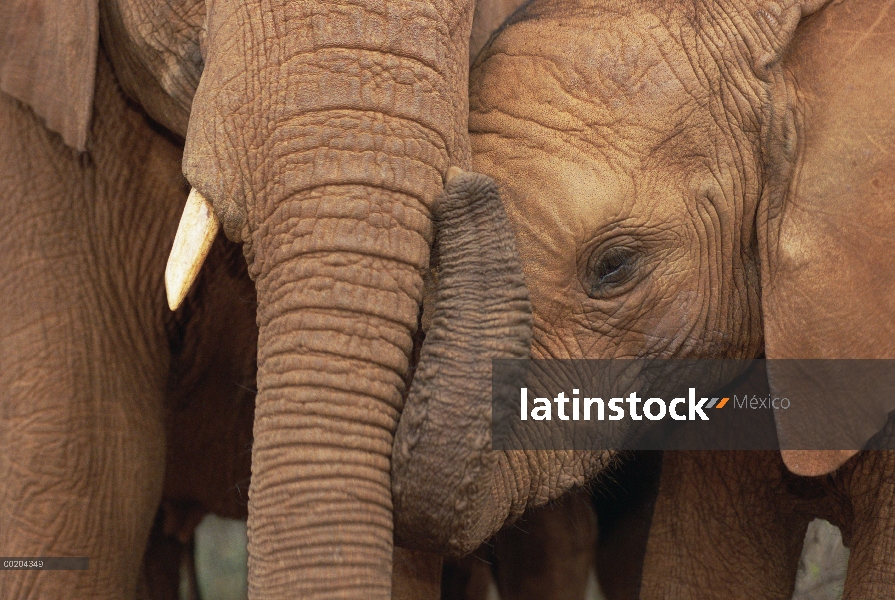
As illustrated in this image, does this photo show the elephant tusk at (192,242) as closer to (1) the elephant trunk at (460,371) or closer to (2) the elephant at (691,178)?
(1) the elephant trunk at (460,371)

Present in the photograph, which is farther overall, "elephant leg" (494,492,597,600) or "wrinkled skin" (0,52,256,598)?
"elephant leg" (494,492,597,600)

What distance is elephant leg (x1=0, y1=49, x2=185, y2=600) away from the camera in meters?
3.15

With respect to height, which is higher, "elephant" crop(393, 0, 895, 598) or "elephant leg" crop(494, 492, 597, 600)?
"elephant" crop(393, 0, 895, 598)

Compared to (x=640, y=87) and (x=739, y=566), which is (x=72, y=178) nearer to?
(x=640, y=87)

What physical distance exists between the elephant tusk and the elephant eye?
2.54 feet

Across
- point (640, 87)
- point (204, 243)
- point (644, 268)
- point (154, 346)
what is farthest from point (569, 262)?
point (154, 346)

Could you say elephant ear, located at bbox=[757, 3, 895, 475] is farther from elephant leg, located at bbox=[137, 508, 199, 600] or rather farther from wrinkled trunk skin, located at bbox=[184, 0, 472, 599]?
elephant leg, located at bbox=[137, 508, 199, 600]

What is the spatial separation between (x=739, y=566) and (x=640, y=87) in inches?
52.1

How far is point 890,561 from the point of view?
2.77 m

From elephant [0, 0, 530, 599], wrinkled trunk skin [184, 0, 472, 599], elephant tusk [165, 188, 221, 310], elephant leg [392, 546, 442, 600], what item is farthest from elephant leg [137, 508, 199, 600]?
wrinkled trunk skin [184, 0, 472, 599]

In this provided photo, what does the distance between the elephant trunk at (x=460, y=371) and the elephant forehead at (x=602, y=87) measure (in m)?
0.39

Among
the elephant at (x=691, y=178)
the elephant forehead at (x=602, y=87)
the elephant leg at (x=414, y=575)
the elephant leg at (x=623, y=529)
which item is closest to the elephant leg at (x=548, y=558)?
the elephant leg at (x=623, y=529)

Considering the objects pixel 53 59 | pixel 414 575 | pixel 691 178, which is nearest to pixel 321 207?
pixel 691 178

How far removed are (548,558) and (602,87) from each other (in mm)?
2430
